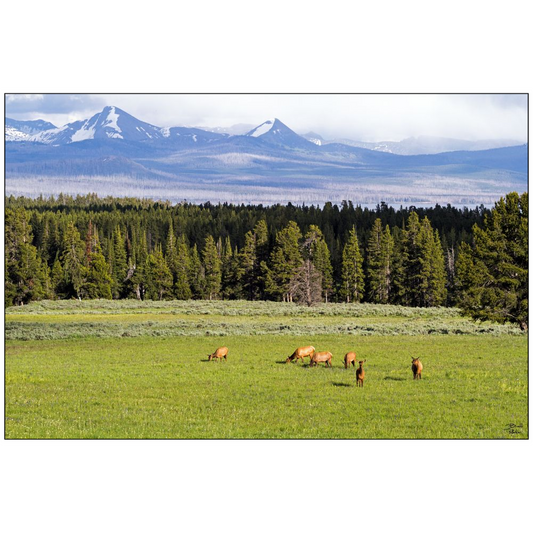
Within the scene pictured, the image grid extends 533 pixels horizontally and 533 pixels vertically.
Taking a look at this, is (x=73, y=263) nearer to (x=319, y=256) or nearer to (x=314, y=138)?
(x=314, y=138)

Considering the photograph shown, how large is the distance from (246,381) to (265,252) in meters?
50.4

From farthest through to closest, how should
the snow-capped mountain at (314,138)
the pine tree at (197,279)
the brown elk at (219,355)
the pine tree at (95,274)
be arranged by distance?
the pine tree at (197,279), the pine tree at (95,274), the brown elk at (219,355), the snow-capped mountain at (314,138)

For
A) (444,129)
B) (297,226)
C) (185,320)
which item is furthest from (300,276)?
(444,129)

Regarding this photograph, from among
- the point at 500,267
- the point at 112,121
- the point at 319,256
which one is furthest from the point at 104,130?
the point at 319,256

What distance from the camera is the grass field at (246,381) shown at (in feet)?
55.4

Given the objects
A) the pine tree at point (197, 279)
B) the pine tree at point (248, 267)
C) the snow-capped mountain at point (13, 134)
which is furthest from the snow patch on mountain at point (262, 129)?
the pine tree at point (197, 279)

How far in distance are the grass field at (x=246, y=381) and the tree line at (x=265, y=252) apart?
1913 millimetres

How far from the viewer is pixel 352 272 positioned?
70562mm

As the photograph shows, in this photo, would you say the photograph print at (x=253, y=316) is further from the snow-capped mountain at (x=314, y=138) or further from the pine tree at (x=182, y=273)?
the pine tree at (x=182, y=273)

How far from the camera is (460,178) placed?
2795cm

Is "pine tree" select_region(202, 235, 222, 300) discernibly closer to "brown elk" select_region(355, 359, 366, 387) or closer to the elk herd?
the elk herd

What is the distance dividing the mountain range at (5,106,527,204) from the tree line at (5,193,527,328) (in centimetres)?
163

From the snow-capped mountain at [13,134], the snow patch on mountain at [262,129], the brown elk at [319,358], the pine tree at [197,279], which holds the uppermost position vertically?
the snow patch on mountain at [262,129]

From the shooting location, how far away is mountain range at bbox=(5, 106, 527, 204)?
77.2ft
